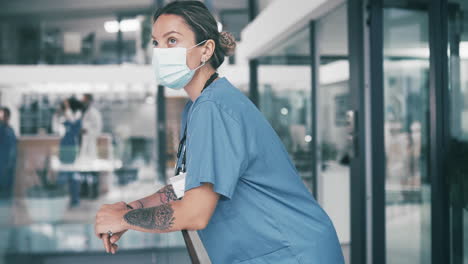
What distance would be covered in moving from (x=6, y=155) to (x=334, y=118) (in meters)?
4.47

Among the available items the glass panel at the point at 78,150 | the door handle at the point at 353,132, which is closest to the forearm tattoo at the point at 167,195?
the door handle at the point at 353,132

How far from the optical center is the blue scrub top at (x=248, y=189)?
1030 millimetres

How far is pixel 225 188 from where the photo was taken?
1005 mm

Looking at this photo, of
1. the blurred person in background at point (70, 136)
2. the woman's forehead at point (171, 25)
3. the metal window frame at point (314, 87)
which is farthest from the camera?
the blurred person in background at point (70, 136)

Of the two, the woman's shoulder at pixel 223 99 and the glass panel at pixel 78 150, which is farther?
the glass panel at pixel 78 150

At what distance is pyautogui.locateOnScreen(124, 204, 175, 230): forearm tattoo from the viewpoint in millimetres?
1020

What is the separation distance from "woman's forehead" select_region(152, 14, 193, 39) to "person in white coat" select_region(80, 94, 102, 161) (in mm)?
6012

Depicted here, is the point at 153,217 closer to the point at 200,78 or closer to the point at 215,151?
the point at 215,151

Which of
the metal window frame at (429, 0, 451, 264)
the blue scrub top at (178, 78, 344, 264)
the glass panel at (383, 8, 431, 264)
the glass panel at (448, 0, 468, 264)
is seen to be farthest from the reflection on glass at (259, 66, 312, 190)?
the blue scrub top at (178, 78, 344, 264)

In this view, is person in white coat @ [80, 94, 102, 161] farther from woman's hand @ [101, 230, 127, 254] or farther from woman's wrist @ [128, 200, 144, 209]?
woman's hand @ [101, 230, 127, 254]

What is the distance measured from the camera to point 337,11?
3.74 metres

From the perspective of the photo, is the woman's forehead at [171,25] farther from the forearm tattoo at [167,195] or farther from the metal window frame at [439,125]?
the metal window frame at [439,125]

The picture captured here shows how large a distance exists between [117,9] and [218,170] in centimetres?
713

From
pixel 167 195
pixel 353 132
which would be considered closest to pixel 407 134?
pixel 353 132
